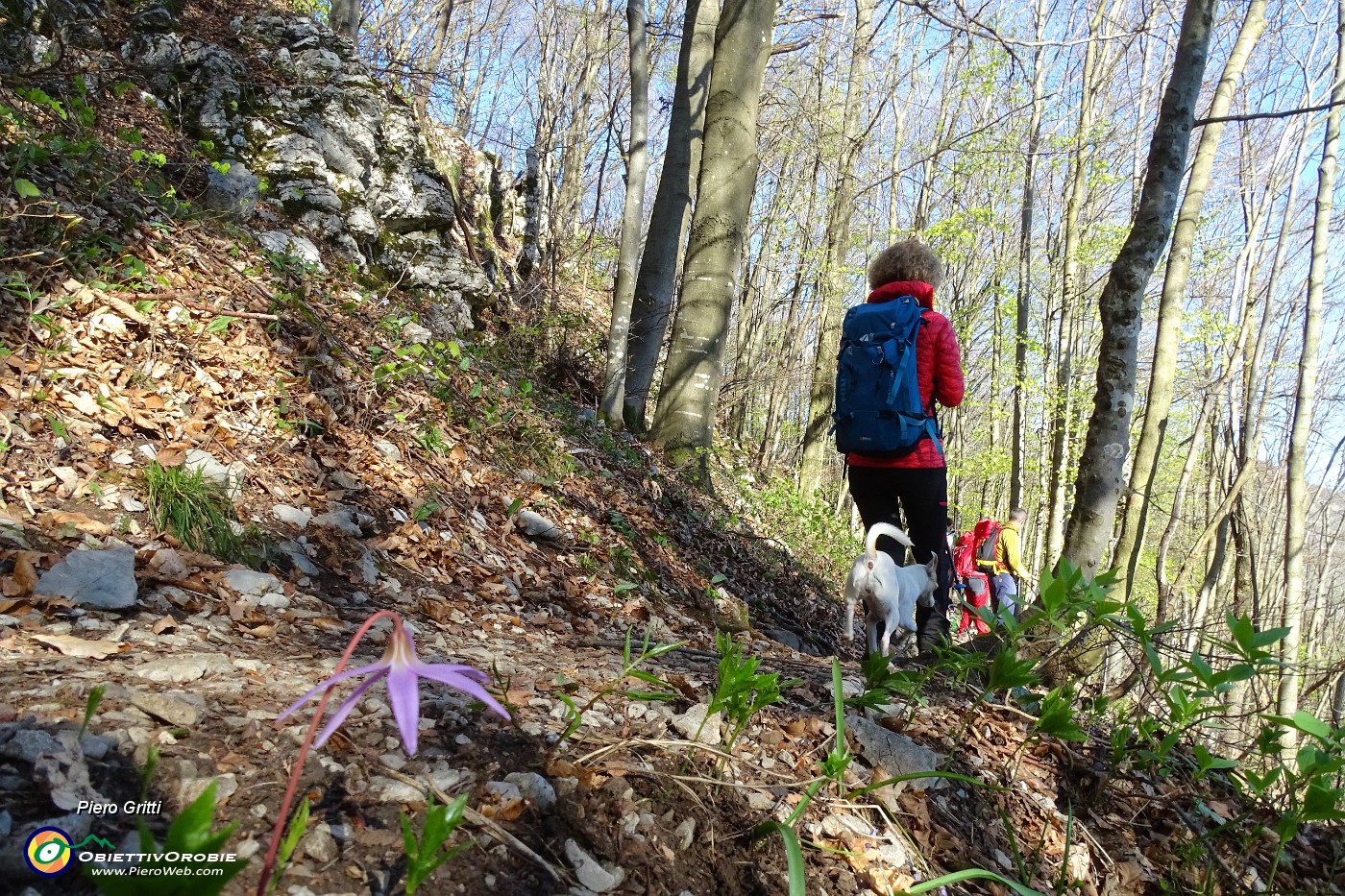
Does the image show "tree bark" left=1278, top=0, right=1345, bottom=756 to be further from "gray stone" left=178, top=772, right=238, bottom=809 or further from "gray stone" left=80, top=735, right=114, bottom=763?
"gray stone" left=80, top=735, right=114, bottom=763

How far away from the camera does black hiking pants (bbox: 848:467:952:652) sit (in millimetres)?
3672

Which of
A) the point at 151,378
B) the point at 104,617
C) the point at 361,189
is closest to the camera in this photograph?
the point at 104,617

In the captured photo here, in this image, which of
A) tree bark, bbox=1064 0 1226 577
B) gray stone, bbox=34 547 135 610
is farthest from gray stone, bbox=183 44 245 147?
tree bark, bbox=1064 0 1226 577

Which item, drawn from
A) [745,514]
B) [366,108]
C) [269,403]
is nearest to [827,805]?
[269,403]

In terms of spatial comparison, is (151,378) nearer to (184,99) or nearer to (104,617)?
(104,617)

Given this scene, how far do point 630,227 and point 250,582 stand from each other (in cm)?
631

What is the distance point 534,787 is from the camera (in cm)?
152

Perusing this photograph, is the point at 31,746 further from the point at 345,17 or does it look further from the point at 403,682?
the point at 345,17

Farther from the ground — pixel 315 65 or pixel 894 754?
pixel 315 65

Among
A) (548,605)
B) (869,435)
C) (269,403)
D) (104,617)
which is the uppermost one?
(869,435)

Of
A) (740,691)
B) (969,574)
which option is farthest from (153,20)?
(969,574)

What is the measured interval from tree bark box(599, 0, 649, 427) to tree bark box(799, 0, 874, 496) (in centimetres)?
523

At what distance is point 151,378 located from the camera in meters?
3.36

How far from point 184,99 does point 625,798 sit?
22.8ft
